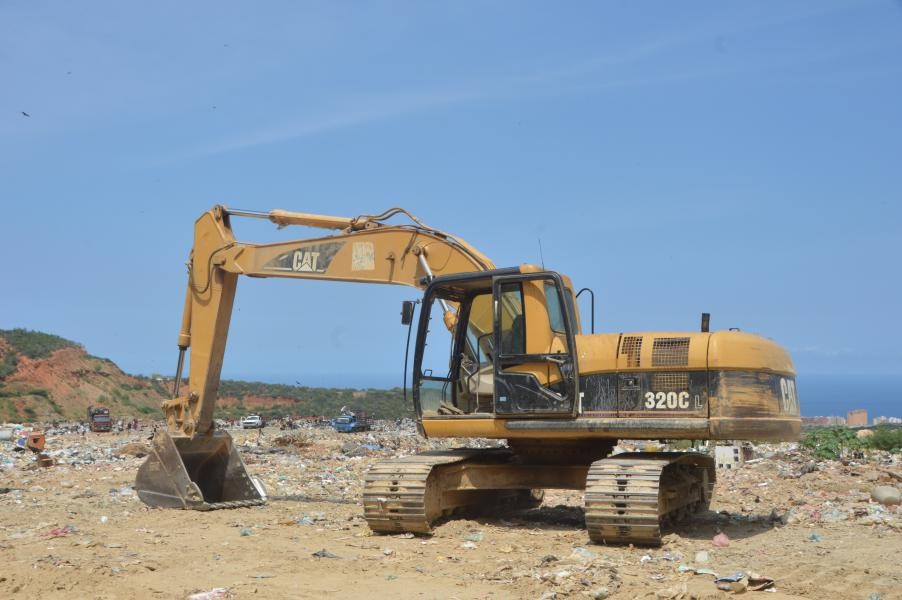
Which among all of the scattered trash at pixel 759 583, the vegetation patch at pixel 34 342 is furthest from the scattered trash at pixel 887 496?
the vegetation patch at pixel 34 342

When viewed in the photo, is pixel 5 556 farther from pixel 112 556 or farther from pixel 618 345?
pixel 618 345

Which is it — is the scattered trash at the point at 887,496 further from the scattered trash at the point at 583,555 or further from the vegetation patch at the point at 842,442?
the vegetation patch at the point at 842,442

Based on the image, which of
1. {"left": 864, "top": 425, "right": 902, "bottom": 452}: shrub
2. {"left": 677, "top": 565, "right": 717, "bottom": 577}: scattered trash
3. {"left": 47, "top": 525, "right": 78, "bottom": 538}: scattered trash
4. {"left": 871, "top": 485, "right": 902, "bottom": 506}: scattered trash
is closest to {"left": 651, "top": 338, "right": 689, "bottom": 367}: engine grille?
Answer: {"left": 677, "top": 565, "right": 717, "bottom": 577}: scattered trash

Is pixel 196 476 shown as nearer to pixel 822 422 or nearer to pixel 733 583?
pixel 733 583

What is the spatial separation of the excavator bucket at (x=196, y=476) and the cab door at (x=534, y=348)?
3656 mm

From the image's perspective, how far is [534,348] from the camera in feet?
29.8

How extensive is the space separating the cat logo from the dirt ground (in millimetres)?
2688

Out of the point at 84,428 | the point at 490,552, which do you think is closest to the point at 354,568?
the point at 490,552

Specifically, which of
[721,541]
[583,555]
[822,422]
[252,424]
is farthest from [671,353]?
[822,422]

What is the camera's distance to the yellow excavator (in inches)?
337

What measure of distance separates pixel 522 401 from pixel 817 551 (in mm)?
2786

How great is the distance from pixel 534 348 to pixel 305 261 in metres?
3.24

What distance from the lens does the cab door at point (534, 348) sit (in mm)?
8992

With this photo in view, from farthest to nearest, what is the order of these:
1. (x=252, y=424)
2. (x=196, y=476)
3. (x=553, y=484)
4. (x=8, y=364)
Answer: (x=8, y=364)
(x=252, y=424)
(x=196, y=476)
(x=553, y=484)
